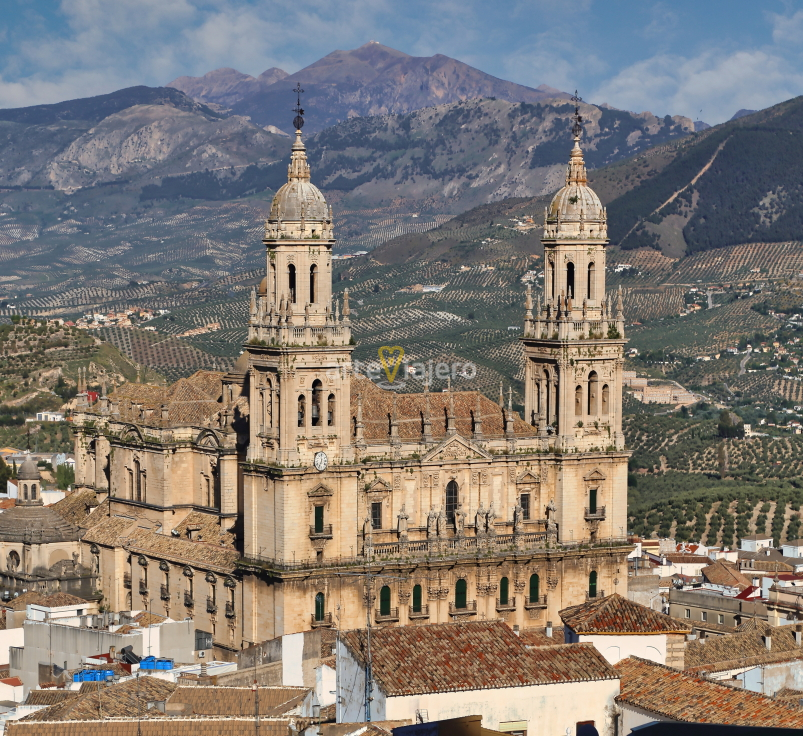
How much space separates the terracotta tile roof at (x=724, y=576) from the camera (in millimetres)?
96062

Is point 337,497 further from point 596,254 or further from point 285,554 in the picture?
point 596,254

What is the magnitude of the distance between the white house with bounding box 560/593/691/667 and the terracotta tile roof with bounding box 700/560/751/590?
36.2m

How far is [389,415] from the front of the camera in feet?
266

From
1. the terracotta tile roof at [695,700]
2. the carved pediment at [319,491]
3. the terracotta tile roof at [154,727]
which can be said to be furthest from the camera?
the carved pediment at [319,491]

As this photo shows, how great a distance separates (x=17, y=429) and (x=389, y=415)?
8474 centimetres

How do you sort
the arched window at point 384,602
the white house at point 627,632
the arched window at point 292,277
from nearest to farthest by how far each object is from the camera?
the white house at point 627,632, the arched window at point 292,277, the arched window at point 384,602

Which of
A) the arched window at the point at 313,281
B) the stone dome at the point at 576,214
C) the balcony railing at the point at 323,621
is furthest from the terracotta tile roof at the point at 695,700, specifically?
the stone dome at the point at 576,214

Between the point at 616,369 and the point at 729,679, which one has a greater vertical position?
the point at 616,369

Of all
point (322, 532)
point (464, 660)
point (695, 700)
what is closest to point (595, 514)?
point (322, 532)

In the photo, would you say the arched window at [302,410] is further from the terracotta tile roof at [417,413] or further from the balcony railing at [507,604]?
the balcony railing at [507,604]

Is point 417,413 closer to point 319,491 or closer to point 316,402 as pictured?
point 316,402

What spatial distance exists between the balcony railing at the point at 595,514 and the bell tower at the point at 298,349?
11.8m

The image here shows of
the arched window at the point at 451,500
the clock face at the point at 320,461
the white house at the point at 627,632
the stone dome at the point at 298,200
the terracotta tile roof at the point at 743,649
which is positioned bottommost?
the terracotta tile roof at the point at 743,649

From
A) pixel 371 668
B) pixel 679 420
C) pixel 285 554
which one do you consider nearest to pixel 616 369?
pixel 285 554
